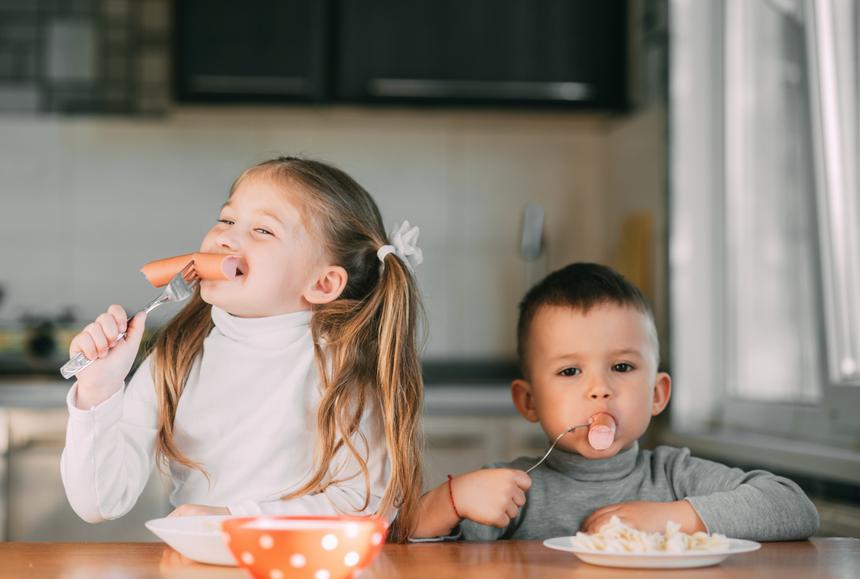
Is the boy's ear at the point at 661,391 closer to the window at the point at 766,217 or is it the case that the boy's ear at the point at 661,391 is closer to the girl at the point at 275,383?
the girl at the point at 275,383

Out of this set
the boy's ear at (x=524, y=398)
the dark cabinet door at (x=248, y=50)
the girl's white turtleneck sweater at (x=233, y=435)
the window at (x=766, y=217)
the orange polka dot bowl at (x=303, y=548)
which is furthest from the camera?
the dark cabinet door at (x=248, y=50)

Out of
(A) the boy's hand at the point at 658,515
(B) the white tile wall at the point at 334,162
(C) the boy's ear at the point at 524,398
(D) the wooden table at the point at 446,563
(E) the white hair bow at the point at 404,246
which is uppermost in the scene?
(B) the white tile wall at the point at 334,162

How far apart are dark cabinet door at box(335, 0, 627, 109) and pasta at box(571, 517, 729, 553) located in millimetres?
2206

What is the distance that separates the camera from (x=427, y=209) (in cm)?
343

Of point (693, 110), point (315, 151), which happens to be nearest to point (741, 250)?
point (693, 110)

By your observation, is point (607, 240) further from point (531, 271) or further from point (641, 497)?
point (641, 497)

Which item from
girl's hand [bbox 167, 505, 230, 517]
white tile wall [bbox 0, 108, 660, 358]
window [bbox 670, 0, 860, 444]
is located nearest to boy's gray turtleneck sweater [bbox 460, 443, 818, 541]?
girl's hand [bbox 167, 505, 230, 517]

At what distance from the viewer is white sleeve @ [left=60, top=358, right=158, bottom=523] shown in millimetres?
1115

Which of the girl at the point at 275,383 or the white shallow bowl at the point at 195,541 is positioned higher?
the girl at the point at 275,383

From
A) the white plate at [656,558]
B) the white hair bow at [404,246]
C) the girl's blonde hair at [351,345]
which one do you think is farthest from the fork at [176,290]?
the white plate at [656,558]

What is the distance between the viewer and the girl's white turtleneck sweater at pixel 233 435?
1131 millimetres

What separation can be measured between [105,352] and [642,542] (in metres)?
0.55

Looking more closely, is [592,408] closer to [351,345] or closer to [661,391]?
[661,391]

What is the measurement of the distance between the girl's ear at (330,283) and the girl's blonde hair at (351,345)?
1cm
